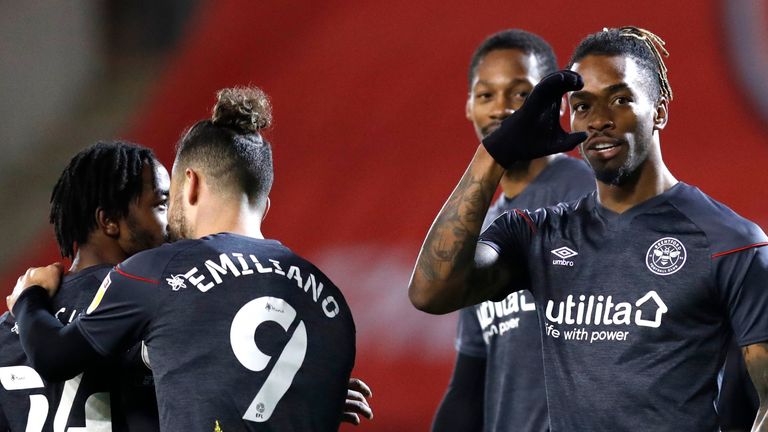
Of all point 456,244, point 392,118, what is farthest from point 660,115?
point 392,118

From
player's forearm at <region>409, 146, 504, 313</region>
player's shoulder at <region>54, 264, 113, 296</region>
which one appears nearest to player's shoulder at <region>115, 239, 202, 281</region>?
player's shoulder at <region>54, 264, 113, 296</region>

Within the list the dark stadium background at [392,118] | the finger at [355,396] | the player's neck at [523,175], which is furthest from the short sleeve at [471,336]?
the dark stadium background at [392,118]

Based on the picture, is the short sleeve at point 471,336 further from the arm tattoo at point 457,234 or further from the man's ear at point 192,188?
the man's ear at point 192,188

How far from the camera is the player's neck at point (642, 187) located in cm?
291

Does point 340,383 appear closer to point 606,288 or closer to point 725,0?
point 606,288

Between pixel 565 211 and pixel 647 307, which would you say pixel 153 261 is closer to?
pixel 565 211

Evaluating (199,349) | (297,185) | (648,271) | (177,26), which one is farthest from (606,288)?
(177,26)

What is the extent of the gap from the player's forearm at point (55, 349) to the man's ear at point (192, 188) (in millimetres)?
433

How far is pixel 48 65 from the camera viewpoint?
34.7 ft

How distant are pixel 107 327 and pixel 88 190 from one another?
0.66 meters

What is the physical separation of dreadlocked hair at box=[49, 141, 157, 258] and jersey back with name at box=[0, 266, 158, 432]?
0.29 m

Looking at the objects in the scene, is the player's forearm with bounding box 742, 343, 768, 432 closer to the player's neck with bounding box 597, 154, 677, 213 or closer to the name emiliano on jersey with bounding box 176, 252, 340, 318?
the player's neck with bounding box 597, 154, 677, 213

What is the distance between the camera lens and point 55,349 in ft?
9.07

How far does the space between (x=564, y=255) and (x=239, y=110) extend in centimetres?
91
